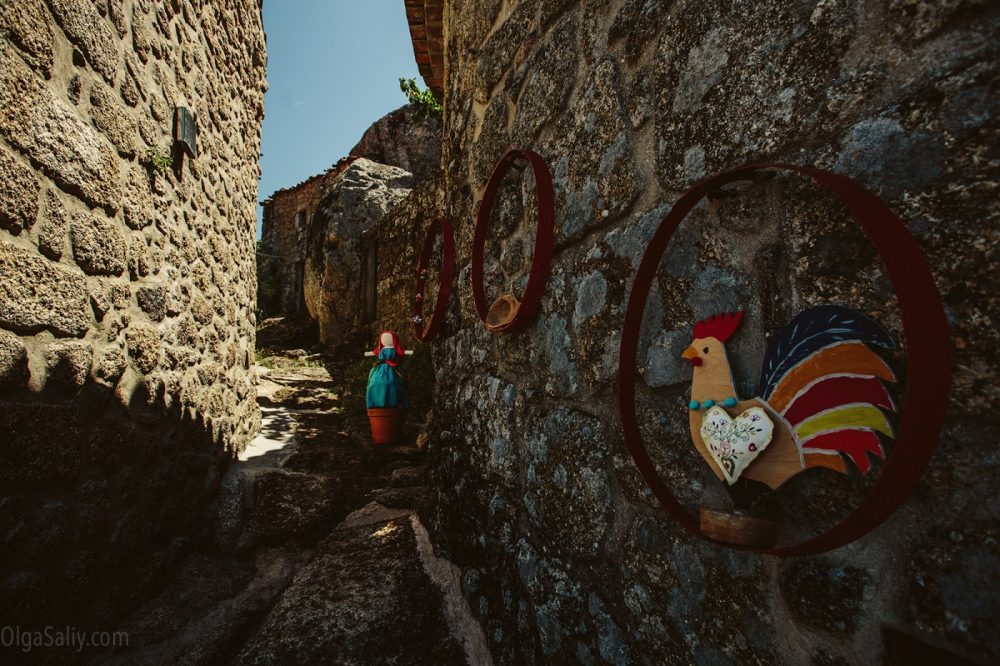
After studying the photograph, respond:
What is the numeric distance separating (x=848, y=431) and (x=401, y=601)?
199 cm

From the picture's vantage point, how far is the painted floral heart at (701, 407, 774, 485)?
798 millimetres

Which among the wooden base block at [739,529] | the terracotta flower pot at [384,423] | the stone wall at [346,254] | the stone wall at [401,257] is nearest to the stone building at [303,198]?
the stone wall at [346,254]

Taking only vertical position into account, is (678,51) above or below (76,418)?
above

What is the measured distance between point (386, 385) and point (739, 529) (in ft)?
11.8

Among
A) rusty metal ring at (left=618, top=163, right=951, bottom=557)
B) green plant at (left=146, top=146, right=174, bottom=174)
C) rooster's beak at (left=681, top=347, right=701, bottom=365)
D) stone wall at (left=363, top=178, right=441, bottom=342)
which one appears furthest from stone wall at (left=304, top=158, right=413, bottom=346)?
rusty metal ring at (left=618, top=163, right=951, bottom=557)

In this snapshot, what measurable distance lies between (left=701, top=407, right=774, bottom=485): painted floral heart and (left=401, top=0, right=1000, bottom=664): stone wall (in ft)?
0.24

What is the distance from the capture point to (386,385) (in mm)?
4066

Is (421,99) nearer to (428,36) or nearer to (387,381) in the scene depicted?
(428,36)

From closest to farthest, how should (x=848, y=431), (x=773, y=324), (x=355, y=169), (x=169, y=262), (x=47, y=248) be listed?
(x=848, y=431), (x=773, y=324), (x=47, y=248), (x=169, y=262), (x=355, y=169)

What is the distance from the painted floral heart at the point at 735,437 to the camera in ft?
2.62

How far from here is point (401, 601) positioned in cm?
207

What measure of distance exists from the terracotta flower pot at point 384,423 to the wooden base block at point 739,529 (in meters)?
3.46

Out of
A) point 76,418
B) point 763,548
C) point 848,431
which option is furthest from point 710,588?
point 76,418

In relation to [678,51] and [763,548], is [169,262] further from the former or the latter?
[763,548]
